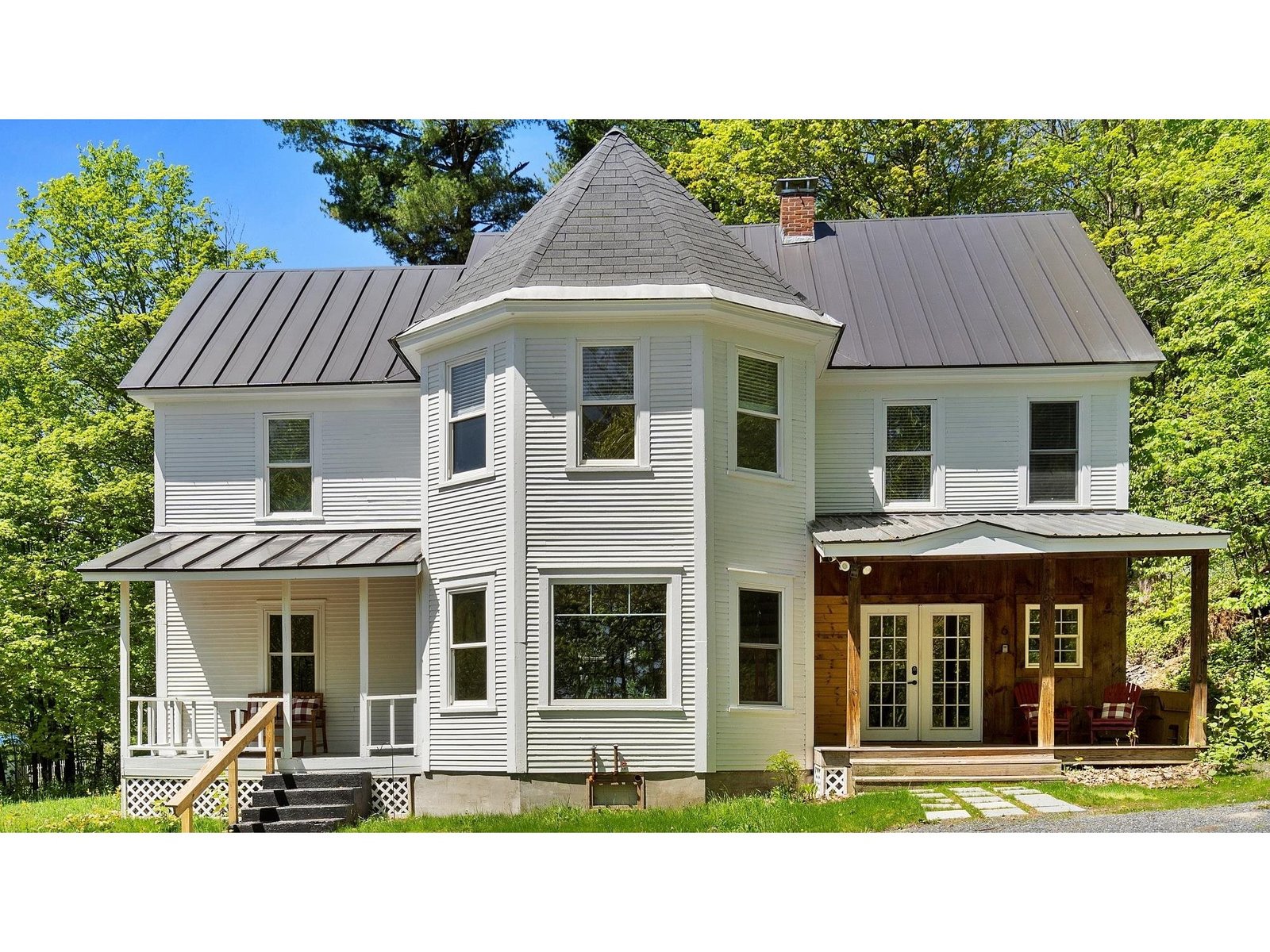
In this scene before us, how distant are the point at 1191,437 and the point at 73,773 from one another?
24329 millimetres

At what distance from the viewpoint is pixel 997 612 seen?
16.2m

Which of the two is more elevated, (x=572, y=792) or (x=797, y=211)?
(x=797, y=211)

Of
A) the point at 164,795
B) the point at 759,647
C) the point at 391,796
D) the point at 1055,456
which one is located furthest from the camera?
the point at 1055,456

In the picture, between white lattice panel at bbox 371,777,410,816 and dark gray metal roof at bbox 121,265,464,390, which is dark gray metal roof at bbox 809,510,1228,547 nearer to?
white lattice panel at bbox 371,777,410,816

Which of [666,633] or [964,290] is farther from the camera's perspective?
[964,290]

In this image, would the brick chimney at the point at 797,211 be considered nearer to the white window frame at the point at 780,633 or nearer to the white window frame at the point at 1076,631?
the white window frame at the point at 1076,631

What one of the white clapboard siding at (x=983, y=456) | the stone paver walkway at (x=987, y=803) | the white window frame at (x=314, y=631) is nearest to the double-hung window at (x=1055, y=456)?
the white clapboard siding at (x=983, y=456)

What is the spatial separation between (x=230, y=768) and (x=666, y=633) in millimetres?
5426

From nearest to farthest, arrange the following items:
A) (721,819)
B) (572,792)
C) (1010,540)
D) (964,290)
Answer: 1. (721,819)
2. (572,792)
3. (1010,540)
4. (964,290)

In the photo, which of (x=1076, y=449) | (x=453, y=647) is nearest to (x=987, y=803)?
(x=1076, y=449)

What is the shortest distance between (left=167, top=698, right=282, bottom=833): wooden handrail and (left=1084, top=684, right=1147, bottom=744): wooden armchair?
10880 mm

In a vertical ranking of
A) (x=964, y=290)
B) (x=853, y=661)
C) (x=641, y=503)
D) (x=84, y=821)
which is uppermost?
(x=964, y=290)

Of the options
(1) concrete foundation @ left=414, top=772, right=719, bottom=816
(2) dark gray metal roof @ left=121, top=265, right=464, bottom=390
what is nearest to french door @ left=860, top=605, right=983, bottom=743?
(1) concrete foundation @ left=414, top=772, right=719, bottom=816

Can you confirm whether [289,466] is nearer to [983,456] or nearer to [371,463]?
[371,463]
